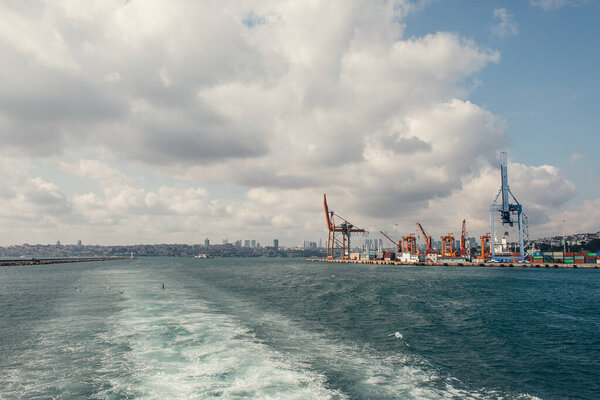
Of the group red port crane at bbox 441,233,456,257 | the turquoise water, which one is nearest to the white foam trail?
the turquoise water

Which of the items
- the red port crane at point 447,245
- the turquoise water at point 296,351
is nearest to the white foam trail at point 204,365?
the turquoise water at point 296,351

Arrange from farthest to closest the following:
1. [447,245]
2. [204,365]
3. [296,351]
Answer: [447,245], [296,351], [204,365]

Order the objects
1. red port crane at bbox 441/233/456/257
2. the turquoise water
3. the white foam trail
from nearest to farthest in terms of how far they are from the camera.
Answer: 1. the white foam trail
2. the turquoise water
3. red port crane at bbox 441/233/456/257

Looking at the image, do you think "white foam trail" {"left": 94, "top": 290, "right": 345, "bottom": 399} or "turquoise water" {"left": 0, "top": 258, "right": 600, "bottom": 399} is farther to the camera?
"turquoise water" {"left": 0, "top": 258, "right": 600, "bottom": 399}

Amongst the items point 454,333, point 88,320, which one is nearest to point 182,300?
point 88,320

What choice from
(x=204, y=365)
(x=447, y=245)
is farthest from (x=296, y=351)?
(x=447, y=245)

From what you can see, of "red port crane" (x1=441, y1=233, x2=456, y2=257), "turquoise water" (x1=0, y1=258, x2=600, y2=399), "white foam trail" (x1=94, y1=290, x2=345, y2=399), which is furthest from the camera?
"red port crane" (x1=441, y1=233, x2=456, y2=257)

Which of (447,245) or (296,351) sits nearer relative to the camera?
(296,351)

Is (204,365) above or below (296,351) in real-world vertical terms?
above

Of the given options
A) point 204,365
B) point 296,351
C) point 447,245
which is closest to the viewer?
point 204,365

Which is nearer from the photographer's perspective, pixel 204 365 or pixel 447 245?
pixel 204 365

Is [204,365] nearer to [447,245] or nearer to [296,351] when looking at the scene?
[296,351]

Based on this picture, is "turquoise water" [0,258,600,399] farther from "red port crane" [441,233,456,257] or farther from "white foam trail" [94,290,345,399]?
"red port crane" [441,233,456,257]
